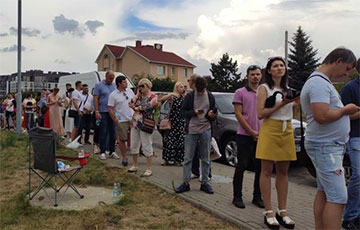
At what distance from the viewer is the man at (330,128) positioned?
3.14 m

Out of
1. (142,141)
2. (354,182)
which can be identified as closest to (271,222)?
(354,182)

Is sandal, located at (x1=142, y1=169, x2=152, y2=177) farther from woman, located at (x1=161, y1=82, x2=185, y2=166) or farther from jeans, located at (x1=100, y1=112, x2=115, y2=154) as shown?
jeans, located at (x1=100, y1=112, x2=115, y2=154)

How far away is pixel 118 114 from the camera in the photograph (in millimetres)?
7613

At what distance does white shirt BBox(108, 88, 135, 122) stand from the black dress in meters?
0.90

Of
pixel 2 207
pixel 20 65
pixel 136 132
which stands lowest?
pixel 2 207

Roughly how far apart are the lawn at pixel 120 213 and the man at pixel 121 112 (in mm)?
1201

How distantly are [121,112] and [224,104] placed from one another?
8.76 ft

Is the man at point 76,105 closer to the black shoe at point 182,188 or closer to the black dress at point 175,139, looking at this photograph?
the black dress at point 175,139

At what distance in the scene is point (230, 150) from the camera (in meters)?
8.31

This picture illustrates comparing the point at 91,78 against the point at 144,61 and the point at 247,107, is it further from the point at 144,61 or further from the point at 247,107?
the point at 144,61

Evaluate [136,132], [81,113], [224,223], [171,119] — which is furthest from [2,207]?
[81,113]

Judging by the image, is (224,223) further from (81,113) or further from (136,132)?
(81,113)

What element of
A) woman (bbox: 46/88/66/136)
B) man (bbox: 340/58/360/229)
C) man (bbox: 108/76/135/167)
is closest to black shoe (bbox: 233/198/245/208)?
man (bbox: 340/58/360/229)

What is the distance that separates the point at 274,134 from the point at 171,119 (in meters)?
3.77
